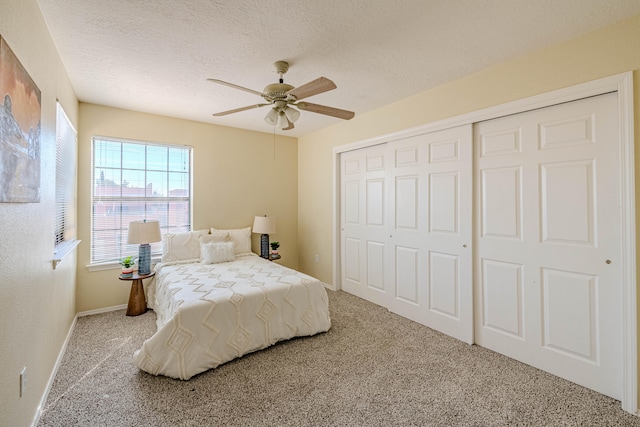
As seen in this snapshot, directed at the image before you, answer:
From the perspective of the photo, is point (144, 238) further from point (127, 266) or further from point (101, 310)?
point (101, 310)

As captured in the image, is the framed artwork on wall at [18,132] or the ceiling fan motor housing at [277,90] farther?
the ceiling fan motor housing at [277,90]

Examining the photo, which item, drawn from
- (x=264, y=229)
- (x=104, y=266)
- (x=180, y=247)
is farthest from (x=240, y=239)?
(x=104, y=266)

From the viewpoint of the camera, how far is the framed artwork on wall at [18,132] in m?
1.16

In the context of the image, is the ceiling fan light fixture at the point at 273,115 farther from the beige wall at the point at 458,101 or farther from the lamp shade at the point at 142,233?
the lamp shade at the point at 142,233

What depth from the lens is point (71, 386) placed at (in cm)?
201

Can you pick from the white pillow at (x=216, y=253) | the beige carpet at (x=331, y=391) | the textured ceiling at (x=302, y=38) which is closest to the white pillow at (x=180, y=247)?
the white pillow at (x=216, y=253)

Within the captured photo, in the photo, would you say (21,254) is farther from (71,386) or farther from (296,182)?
(296,182)

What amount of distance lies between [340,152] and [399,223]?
1.49 m

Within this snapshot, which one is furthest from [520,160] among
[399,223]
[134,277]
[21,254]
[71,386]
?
[134,277]

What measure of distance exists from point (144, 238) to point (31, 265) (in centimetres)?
167

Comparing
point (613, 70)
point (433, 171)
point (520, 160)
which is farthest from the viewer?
point (433, 171)

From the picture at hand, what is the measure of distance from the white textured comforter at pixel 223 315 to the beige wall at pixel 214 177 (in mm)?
895

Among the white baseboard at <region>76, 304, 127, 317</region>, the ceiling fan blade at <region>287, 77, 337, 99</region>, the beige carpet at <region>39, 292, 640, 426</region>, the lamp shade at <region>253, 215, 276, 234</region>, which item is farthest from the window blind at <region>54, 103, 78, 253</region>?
the lamp shade at <region>253, 215, 276, 234</region>

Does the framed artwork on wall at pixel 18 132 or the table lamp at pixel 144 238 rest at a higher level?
the framed artwork on wall at pixel 18 132
